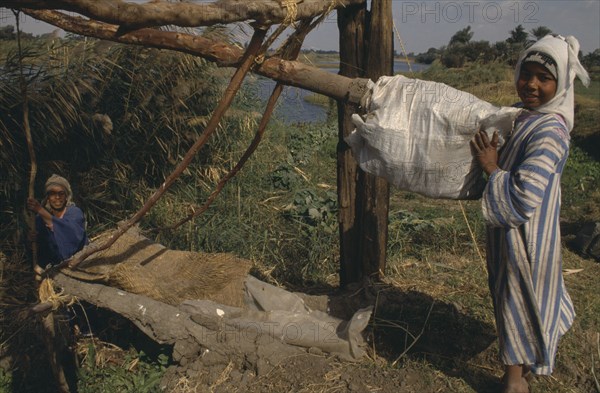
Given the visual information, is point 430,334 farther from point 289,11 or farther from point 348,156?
point 289,11

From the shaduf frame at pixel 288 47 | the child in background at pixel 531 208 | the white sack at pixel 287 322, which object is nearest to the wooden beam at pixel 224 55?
the shaduf frame at pixel 288 47

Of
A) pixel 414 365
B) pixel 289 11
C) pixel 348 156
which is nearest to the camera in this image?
pixel 289 11

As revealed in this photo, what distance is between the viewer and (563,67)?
91.1 inches

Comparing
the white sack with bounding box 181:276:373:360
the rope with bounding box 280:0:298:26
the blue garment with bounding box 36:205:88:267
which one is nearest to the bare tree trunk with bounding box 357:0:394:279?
the white sack with bounding box 181:276:373:360

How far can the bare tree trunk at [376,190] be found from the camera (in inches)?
137

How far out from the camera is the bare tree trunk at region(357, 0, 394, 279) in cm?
347

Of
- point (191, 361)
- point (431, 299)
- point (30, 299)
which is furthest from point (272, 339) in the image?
point (30, 299)

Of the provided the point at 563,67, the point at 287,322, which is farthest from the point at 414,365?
the point at 563,67

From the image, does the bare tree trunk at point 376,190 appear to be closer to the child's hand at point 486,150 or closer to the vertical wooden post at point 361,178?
the vertical wooden post at point 361,178

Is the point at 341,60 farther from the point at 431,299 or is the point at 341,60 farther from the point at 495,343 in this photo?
the point at 495,343

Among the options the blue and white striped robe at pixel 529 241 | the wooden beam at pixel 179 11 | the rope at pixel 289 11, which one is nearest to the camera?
the wooden beam at pixel 179 11

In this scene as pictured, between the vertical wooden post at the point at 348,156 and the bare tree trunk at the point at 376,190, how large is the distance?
0.05 meters

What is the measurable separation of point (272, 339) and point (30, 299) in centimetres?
245

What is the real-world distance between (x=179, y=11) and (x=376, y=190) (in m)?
1.95
